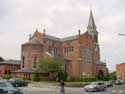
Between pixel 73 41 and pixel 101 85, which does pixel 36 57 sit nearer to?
pixel 73 41

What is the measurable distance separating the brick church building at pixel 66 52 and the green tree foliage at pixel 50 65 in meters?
3.11

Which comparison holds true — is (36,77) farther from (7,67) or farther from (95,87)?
(95,87)

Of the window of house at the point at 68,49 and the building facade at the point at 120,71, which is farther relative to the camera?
the building facade at the point at 120,71

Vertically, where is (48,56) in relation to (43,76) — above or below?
above

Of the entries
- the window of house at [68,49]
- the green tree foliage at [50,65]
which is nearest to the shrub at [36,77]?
the green tree foliage at [50,65]

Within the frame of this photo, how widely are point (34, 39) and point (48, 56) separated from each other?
7818mm

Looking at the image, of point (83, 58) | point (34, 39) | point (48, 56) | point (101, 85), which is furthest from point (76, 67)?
point (101, 85)

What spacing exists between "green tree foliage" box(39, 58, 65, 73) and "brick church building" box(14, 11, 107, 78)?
311cm

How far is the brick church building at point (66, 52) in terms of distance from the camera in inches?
3036

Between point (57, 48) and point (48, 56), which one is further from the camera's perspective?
point (57, 48)

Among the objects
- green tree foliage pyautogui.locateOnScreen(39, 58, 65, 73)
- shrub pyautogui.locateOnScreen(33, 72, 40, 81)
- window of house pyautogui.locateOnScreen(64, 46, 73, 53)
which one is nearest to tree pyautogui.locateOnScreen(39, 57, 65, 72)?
green tree foliage pyautogui.locateOnScreen(39, 58, 65, 73)

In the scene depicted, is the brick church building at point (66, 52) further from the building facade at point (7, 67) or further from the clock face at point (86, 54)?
the building facade at point (7, 67)

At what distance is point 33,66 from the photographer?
252 feet

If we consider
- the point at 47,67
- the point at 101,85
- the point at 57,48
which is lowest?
the point at 101,85
